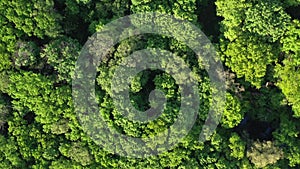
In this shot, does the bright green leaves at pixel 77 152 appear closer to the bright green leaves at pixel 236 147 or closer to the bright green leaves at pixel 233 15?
the bright green leaves at pixel 236 147

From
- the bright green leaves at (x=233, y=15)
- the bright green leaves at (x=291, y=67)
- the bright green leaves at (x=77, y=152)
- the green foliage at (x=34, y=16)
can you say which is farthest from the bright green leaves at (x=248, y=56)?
the green foliage at (x=34, y=16)

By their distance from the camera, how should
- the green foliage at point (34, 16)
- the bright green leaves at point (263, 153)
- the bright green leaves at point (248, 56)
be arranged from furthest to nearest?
the bright green leaves at point (263, 153)
the bright green leaves at point (248, 56)
the green foliage at point (34, 16)

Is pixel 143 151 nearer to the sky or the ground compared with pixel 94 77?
nearer to the ground

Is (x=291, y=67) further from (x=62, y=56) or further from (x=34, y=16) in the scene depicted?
(x=34, y=16)

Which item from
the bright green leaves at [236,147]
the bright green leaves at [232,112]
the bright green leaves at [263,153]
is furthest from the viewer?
the bright green leaves at [236,147]

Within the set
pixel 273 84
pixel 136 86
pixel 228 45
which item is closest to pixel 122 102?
pixel 136 86

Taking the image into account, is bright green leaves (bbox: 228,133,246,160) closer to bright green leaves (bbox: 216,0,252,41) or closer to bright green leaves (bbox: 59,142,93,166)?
bright green leaves (bbox: 216,0,252,41)

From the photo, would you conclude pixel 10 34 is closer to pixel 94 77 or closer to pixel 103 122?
pixel 94 77

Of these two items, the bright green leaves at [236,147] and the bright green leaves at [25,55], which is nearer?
the bright green leaves at [25,55]

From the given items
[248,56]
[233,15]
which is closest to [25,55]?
[233,15]
